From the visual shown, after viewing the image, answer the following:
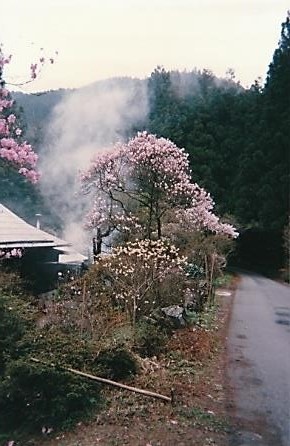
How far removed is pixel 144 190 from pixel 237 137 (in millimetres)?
10741

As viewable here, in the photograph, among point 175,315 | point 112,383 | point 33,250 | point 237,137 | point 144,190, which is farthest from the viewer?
point 237,137

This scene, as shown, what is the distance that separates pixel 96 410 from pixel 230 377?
4.95ft

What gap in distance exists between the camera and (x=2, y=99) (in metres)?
4.30

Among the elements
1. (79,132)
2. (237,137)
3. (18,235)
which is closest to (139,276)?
(18,235)

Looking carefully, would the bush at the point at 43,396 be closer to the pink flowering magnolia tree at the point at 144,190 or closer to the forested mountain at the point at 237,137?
the pink flowering magnolia tree at the point at 144,190

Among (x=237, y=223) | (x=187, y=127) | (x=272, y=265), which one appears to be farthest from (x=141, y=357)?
(x=187, y=127)

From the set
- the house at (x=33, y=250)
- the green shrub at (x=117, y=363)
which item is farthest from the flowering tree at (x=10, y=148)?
the house at (x=33, y=250)

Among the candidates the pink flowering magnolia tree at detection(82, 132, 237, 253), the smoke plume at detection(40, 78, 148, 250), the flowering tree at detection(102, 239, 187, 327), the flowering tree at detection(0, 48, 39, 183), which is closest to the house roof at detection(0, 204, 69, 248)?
the pink flowering magnolia tree at detection(82, 132, 237, 253)

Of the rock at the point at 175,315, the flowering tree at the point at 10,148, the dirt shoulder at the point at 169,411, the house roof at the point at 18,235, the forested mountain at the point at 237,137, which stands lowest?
the dirt shoulder at the point at 169,411

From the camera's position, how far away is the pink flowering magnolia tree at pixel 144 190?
1006 cm

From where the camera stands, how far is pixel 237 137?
20.4 meters

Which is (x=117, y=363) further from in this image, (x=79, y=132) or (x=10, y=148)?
(x=79, y=132)

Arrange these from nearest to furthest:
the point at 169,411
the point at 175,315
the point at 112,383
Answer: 1. the point at 169,411
2. the point at 112,383
3. the point at 175,315

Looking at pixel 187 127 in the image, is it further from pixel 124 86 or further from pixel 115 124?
pixel 124 86
